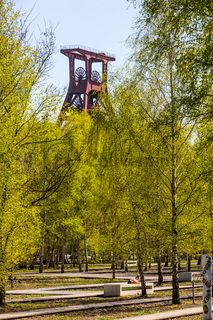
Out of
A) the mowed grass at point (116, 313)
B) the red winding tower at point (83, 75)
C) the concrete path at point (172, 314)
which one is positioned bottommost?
the mowed grass at point (116, 313)

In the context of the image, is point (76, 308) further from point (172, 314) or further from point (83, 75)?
point (83, 75)

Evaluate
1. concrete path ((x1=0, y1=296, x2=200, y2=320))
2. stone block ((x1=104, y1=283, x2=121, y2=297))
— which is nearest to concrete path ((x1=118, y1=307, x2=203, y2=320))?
concrete path ((x1=0, y1=296, x2=200, y2=320))

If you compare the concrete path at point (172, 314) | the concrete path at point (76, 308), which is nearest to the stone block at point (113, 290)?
the concrete path at point (76, 308)

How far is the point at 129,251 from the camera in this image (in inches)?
1086

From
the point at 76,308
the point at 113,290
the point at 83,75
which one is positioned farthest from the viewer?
the point at 83,75

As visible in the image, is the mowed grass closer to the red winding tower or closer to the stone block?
the stone block

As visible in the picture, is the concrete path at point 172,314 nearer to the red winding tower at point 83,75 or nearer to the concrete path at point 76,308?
the concrete path at point 76,308

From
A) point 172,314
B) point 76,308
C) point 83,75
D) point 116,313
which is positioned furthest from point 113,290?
point 83,75

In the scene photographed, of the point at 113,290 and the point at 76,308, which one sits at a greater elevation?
the point at 113,290

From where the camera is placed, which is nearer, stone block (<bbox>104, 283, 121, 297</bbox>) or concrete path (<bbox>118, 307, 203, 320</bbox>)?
concrete path (<bbox>118, 307, 203, 320</bbox>)

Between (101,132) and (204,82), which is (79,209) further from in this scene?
(204,82)

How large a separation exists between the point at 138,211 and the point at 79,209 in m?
21.1

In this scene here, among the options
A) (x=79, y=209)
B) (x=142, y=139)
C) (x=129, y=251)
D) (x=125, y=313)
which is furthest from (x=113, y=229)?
(x=125, y=313)

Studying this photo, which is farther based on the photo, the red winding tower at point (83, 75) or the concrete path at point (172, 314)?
the red winding tower at point (83, 75)
